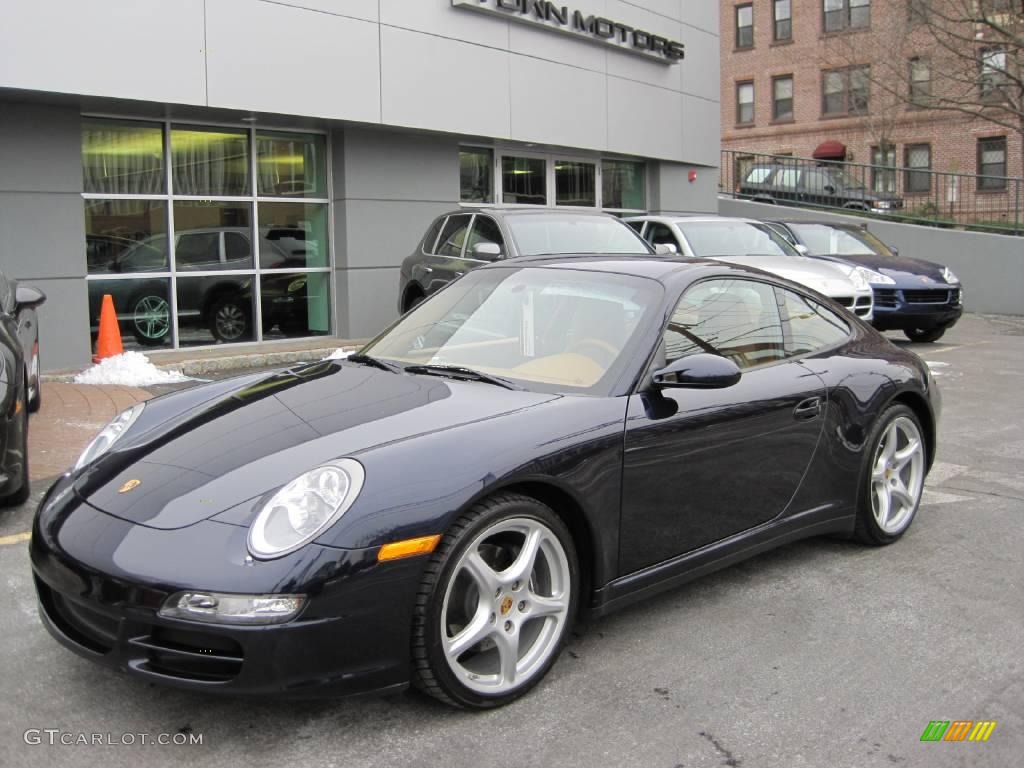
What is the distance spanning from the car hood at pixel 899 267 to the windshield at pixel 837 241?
0.53m

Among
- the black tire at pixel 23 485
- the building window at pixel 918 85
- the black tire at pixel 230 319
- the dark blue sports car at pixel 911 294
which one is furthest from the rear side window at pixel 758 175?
the black tire at pixel 23 485

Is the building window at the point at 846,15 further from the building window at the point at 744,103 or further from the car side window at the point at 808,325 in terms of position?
the car side window at the point at 808,325

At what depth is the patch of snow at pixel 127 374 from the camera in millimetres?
9719

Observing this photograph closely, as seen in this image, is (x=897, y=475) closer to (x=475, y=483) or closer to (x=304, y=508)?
(x=475, y=483)

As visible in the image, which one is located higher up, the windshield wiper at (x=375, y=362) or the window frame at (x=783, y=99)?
the window frame at (x=783, y=99)

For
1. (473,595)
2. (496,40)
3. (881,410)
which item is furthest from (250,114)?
(473,595)

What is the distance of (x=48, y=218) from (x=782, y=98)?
36.6 metres

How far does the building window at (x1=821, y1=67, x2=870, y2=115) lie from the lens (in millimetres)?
33469

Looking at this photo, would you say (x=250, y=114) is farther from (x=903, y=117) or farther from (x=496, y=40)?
(x=903, y=117)

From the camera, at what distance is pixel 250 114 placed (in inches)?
461

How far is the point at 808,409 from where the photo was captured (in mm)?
4281

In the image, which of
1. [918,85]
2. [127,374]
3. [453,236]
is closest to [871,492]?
[453,236]

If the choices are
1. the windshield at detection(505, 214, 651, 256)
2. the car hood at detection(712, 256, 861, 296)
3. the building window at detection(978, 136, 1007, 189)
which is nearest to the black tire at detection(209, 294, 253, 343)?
the windshield at detection(505, 214, 651, 256)

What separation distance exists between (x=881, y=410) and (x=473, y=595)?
97.0 inches
